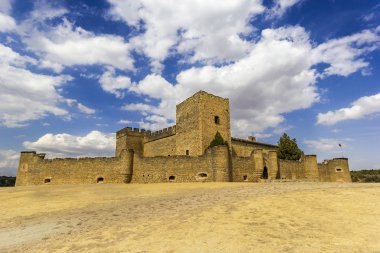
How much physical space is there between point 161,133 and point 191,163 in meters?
12.5

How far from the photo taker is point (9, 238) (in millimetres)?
6711

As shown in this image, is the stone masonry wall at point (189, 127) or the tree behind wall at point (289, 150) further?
the tree behind wall at point (289, 150)

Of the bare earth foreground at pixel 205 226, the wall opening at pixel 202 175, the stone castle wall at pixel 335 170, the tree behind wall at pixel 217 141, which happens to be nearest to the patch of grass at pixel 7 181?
the tree behind wall at pixel 217 141

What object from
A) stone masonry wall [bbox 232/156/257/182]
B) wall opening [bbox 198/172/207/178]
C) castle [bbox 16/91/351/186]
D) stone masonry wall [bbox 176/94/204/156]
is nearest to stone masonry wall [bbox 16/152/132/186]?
castle [bbox 16/91/351/186]

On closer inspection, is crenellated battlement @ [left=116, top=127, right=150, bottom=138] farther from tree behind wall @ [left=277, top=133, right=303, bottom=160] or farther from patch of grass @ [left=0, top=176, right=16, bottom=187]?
patch of grass @ [left=0, top=176, right=16, bottom=187]

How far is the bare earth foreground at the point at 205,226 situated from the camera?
18.4 ft

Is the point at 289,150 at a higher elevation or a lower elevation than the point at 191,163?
higher

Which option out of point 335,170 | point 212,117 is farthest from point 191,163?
point 335,170

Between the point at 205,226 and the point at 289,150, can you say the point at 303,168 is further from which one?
the point at 205,226

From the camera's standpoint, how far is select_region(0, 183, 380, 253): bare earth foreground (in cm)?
559

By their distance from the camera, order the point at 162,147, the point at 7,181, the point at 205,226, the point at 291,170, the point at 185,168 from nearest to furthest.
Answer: the point at 205,226, the point at 185,168, the point at 291,170, the point at 162,147, the point at 7,181

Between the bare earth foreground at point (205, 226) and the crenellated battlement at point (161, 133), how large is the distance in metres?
19.9

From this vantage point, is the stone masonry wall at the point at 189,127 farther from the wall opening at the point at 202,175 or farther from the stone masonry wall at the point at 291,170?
the stone masonry wall at the point at 291,170

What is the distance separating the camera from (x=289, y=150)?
111 ft
